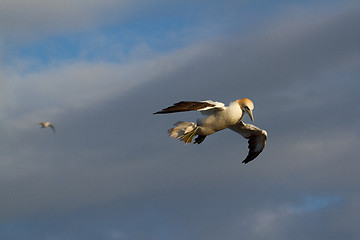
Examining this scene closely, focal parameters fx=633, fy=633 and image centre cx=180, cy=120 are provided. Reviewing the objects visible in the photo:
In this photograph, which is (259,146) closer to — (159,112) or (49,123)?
(159,112)

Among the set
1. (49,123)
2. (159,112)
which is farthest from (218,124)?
(49,123)

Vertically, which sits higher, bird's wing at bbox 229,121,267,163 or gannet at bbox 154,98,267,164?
bird's wing at bbox 229,121,267,163

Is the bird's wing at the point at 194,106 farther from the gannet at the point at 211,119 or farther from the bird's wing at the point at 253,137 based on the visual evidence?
the bird's wing at the point at 253,137

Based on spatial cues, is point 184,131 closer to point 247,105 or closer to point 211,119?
point 211,119

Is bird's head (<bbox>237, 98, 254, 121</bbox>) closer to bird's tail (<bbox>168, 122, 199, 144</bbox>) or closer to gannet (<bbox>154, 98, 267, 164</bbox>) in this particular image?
gannet (<bbox>154, 98, 267, 164</bbox>)

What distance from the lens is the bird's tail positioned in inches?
1300

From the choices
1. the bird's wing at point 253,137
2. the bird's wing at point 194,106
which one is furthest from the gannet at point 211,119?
the bird's wing at point 253,137

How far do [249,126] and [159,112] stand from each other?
9.68 m

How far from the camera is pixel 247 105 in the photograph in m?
32.2

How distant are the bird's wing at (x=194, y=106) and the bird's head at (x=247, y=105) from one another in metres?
0.98

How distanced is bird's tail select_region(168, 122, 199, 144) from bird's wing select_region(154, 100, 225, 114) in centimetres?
107

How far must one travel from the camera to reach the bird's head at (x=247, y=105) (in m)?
32.2

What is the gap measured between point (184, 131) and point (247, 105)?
3.57m

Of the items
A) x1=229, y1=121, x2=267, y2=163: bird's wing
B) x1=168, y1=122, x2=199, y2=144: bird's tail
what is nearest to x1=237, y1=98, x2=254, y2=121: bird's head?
x1=168, y1=122, x2=199, y2=144: bird's tail
